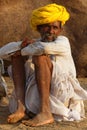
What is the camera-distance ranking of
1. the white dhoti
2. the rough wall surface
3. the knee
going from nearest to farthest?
the knee
the white dhoti
the rough wall surface

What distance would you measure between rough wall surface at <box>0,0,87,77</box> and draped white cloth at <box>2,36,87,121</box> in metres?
2.13

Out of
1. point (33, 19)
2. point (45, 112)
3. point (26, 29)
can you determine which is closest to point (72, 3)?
point (26, 29)

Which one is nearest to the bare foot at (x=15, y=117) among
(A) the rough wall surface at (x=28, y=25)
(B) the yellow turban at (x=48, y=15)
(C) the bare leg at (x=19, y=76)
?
(C) the bare leg at (x=19, y=76)

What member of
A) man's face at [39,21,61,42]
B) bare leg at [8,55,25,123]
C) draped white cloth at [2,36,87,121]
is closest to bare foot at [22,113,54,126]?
draped white cloth at [2,36,87,121]

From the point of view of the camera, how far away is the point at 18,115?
154 inches

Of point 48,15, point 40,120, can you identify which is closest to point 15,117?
point 40,120

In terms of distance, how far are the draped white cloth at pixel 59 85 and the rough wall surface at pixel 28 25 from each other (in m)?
2.13

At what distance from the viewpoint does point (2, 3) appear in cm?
624

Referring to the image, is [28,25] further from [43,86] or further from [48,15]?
[43,86]

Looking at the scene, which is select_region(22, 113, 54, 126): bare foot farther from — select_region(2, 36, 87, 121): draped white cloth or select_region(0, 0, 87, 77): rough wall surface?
select_region(0, 0, 87, 77): rough wall surface

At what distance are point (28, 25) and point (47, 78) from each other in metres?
2.40

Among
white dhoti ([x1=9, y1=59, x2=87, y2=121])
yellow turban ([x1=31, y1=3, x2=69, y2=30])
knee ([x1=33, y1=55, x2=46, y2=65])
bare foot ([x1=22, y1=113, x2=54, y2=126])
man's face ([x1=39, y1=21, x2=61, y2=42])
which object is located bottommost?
bare foot ([x1=22, y1=113, x2=54, y2=126])

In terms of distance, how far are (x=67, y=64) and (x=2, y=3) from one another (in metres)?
2.44

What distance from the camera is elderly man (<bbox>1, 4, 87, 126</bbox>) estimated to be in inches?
153
